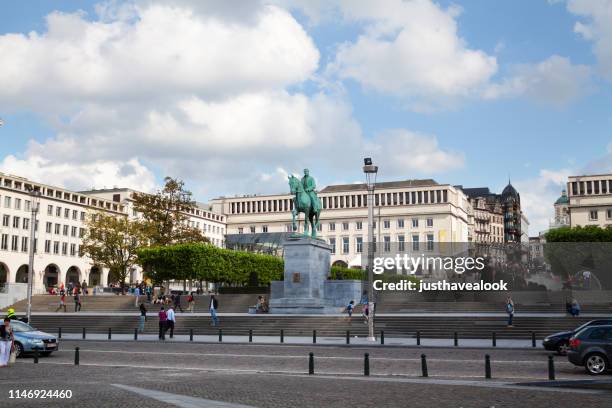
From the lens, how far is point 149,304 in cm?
6072

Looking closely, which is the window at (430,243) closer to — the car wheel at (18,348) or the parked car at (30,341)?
the parked car at (30,341)

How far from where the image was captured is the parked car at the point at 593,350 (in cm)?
1897

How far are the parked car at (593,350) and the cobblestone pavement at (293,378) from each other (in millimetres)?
409

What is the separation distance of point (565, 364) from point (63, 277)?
99512 millimetres

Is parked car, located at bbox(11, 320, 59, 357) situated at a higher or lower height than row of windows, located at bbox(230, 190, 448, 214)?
lower

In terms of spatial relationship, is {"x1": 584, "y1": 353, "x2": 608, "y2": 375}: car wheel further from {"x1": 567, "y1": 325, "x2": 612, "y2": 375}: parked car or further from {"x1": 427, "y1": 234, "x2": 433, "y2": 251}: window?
{"x1": 427, "y1": 234, "x2": 433, "y2": 251}: window

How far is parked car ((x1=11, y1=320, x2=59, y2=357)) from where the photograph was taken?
24516 millimetres

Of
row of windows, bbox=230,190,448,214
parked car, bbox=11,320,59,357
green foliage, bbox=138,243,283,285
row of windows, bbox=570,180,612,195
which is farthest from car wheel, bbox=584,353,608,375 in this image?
row of windows, bbox=570,180,612,195

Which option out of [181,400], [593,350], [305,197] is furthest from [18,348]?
[305,197]

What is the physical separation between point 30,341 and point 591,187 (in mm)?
125165

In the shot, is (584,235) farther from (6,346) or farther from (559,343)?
(6,346)

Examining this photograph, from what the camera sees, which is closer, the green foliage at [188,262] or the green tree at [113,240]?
the green foliage at [188,262]

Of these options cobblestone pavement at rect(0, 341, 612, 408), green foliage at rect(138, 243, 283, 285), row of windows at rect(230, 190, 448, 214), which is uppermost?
row of windows at rect(230, 190, 448, 214)

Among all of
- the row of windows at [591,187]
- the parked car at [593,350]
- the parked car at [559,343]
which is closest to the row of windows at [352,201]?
the row of windows at [591,187]
